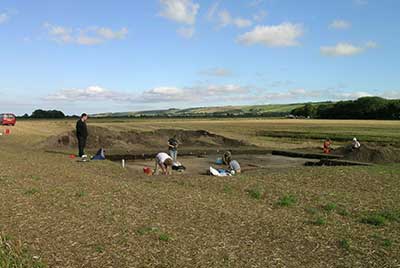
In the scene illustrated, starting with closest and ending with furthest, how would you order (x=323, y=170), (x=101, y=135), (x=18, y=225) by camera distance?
(x=18, y=225) < (x=323, y=170) < (x=101, y=135)

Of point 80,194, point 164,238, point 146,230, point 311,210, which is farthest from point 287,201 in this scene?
point 80,194

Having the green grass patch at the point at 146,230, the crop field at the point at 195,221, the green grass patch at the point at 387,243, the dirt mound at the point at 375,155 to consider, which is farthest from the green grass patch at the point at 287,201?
the dirt mound at the point at 375,155

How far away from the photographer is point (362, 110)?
91.6 m

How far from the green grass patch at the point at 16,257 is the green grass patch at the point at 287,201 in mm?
6259

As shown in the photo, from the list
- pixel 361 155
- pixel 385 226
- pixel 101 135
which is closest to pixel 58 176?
pixel 385 226

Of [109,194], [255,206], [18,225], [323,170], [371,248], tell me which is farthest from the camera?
[323,170]

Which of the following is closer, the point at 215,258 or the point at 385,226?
the point at 215,258

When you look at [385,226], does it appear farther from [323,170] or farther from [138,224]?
[323,170]

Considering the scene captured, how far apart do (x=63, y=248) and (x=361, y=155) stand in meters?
22.1

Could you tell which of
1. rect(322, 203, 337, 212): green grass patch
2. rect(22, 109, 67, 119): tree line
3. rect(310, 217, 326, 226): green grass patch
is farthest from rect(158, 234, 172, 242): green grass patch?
rect(22, 109, 67, 119): tree line

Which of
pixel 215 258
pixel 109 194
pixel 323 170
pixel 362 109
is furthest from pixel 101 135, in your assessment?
pixel 362 109

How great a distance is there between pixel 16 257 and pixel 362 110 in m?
93.2

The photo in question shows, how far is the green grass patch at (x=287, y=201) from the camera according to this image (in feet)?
35.6

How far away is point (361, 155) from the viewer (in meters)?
25.8
